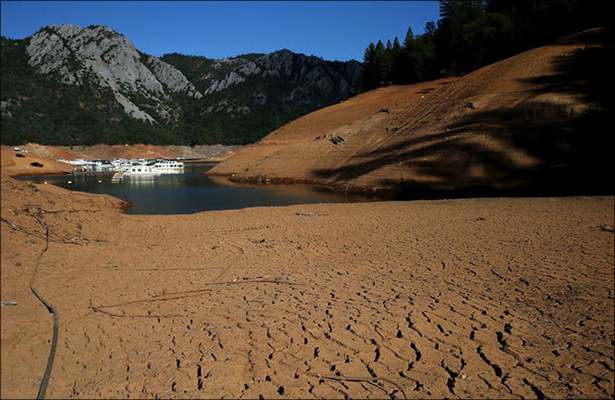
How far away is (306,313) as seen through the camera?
5.61 metres

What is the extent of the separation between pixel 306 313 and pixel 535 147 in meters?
→ 22.7

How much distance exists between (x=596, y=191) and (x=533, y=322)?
53.2 ft

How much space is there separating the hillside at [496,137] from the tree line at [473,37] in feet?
75.6

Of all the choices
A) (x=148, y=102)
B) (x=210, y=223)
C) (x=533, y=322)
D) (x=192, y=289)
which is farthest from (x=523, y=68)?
(x=148, y=102)

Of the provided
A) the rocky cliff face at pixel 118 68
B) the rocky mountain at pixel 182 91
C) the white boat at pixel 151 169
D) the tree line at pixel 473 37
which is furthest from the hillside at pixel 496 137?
the rocky cliff face at pixel 118 68

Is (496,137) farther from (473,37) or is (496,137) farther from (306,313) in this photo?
(473,37)

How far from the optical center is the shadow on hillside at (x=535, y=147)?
20.1 metres

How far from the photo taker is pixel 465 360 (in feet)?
14.6

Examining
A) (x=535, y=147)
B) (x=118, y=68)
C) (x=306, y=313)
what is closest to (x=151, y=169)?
(x=535, y=147)

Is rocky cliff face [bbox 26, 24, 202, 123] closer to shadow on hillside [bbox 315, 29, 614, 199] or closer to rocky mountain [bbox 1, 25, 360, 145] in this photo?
rocky mountain [bbox 1, 25, 360, 145]

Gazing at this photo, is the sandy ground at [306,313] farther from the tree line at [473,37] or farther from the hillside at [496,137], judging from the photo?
the tree line at [473,37]

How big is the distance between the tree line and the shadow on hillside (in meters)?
26.6

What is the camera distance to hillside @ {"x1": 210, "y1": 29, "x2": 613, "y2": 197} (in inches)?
838

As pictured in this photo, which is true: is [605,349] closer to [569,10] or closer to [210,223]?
[210,223]
